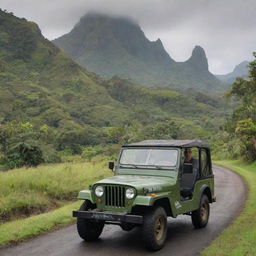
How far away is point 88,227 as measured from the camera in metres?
8.54

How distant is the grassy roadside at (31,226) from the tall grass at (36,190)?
3.24ft

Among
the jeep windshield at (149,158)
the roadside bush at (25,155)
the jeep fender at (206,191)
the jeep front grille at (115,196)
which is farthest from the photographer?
the roadside bush at (25,155)

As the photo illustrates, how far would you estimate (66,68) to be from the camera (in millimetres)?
156250

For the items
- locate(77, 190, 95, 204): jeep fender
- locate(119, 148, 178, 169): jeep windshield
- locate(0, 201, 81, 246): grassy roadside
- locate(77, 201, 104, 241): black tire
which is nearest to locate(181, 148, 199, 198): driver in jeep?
locate(119, 148, 178, 169): jeep windshield

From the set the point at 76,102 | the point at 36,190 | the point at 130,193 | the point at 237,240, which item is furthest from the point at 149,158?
the point at 76,102

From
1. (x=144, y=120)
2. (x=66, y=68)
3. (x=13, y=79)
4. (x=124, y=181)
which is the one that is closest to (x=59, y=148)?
(x=144, y=120)

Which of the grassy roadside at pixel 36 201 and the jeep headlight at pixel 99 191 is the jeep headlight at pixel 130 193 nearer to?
the jeep headlight at pixel 99 191

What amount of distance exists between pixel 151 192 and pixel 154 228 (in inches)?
28.5

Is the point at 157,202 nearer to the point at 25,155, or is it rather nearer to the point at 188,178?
the point at 188,178

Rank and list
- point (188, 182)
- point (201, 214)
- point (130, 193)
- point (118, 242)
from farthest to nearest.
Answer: point (201, 214), point (188, 182), point (118, 242), point (130, 193)

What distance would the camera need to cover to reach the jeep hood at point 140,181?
8031mm

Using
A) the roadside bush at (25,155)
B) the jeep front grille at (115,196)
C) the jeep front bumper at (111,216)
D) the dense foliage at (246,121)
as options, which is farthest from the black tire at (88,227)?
the dense foliage at (246,121)

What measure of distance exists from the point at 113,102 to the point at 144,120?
945 inches

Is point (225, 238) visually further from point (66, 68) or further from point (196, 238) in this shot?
point (66, 68)
